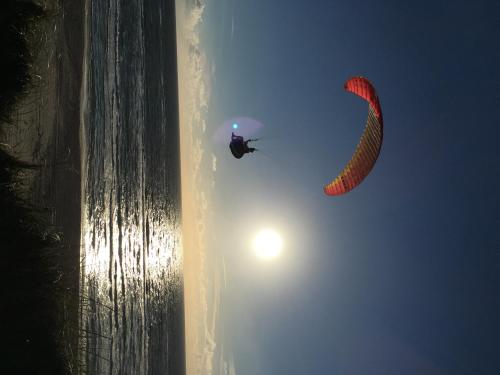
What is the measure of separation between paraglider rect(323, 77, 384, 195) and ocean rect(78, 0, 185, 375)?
4.66 meters

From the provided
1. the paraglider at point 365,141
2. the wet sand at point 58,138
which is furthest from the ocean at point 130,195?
the paraglider at point 365,141

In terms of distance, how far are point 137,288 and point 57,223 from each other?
470 cm

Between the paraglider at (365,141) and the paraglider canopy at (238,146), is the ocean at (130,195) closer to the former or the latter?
the paraglider canopy at (238,146)

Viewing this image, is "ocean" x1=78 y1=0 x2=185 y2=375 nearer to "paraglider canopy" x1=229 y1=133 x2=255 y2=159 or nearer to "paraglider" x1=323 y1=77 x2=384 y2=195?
"paraglider canopy" x1=229 y1=133 x2=255 y2=159

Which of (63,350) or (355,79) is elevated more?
(355,79)

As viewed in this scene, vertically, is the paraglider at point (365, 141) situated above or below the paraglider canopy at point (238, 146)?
below

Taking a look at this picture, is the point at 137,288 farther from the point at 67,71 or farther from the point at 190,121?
the point at 190,121

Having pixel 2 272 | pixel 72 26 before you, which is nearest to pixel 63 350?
pixel 2 272

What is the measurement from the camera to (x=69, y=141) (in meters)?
4.89

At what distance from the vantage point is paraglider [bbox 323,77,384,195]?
6.36 metres

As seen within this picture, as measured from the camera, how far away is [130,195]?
8.91 meters

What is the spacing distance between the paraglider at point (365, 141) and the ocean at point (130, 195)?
466 centimetres

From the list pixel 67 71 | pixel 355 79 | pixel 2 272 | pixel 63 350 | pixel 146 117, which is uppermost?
pixel 146 117

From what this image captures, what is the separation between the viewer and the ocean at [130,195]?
573cm
